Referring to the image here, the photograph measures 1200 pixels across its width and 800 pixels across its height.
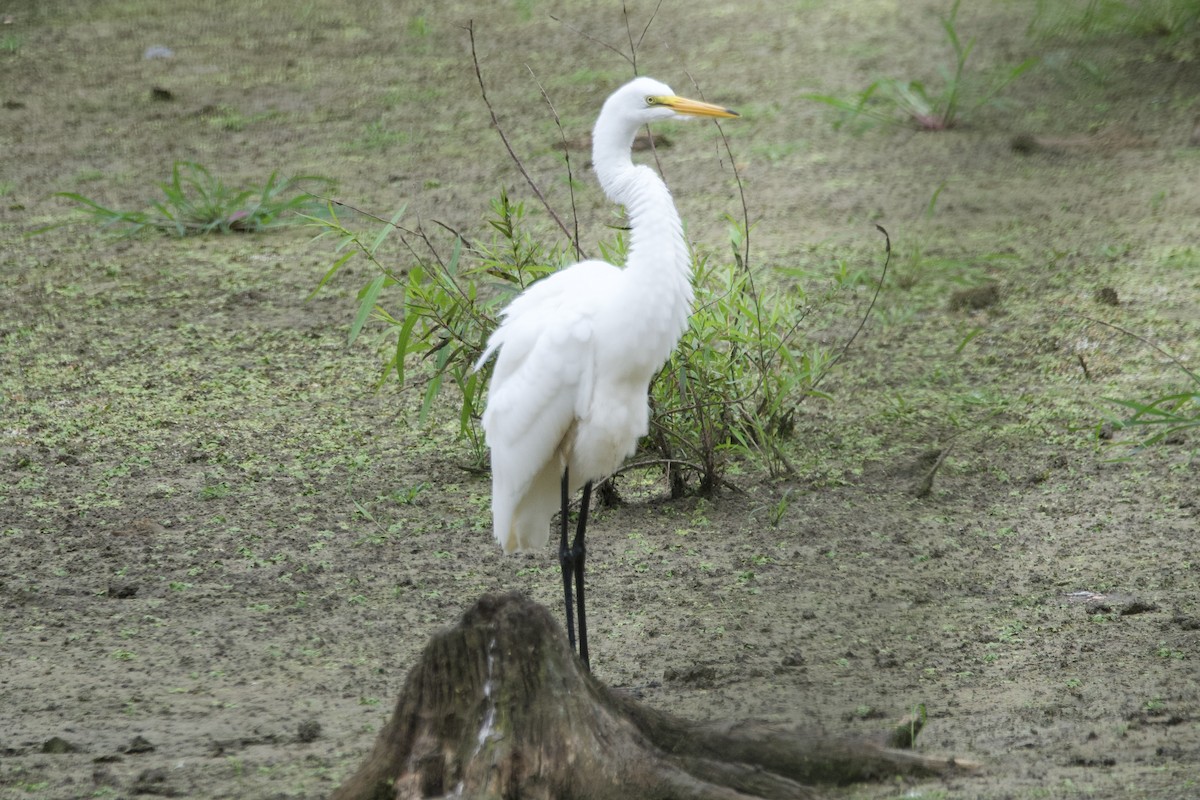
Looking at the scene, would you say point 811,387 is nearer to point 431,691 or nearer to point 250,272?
point 431,691

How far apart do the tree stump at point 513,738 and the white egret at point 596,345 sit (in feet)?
2.36

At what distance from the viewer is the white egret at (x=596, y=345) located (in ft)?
8.50

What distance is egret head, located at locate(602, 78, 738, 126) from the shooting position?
2709 millimetres

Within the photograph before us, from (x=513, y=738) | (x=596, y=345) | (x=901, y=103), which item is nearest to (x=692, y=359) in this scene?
(x=596, y=345)

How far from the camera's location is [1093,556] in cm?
299

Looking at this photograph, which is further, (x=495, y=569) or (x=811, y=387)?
(x=811, y=387)

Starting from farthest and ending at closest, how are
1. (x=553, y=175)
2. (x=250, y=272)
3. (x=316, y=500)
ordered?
(x=553, y=175) → (x=250, y=272) → (x=316, y=500)

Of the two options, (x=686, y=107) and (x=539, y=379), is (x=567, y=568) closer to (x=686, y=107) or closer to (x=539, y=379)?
(x=539, y=379)

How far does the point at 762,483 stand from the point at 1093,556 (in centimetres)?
87

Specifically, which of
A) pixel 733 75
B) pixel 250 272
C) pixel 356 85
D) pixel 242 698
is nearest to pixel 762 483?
pixel 242 698

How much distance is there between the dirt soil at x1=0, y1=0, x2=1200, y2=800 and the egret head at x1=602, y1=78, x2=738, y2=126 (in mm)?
621

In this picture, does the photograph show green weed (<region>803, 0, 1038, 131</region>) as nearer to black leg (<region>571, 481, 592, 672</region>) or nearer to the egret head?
the egret head

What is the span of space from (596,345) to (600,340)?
0.06 feet

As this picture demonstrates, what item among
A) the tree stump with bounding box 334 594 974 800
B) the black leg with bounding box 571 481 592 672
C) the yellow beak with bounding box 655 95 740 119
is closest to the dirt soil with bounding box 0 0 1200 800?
the black leg with bounding box 571 481 592 672
